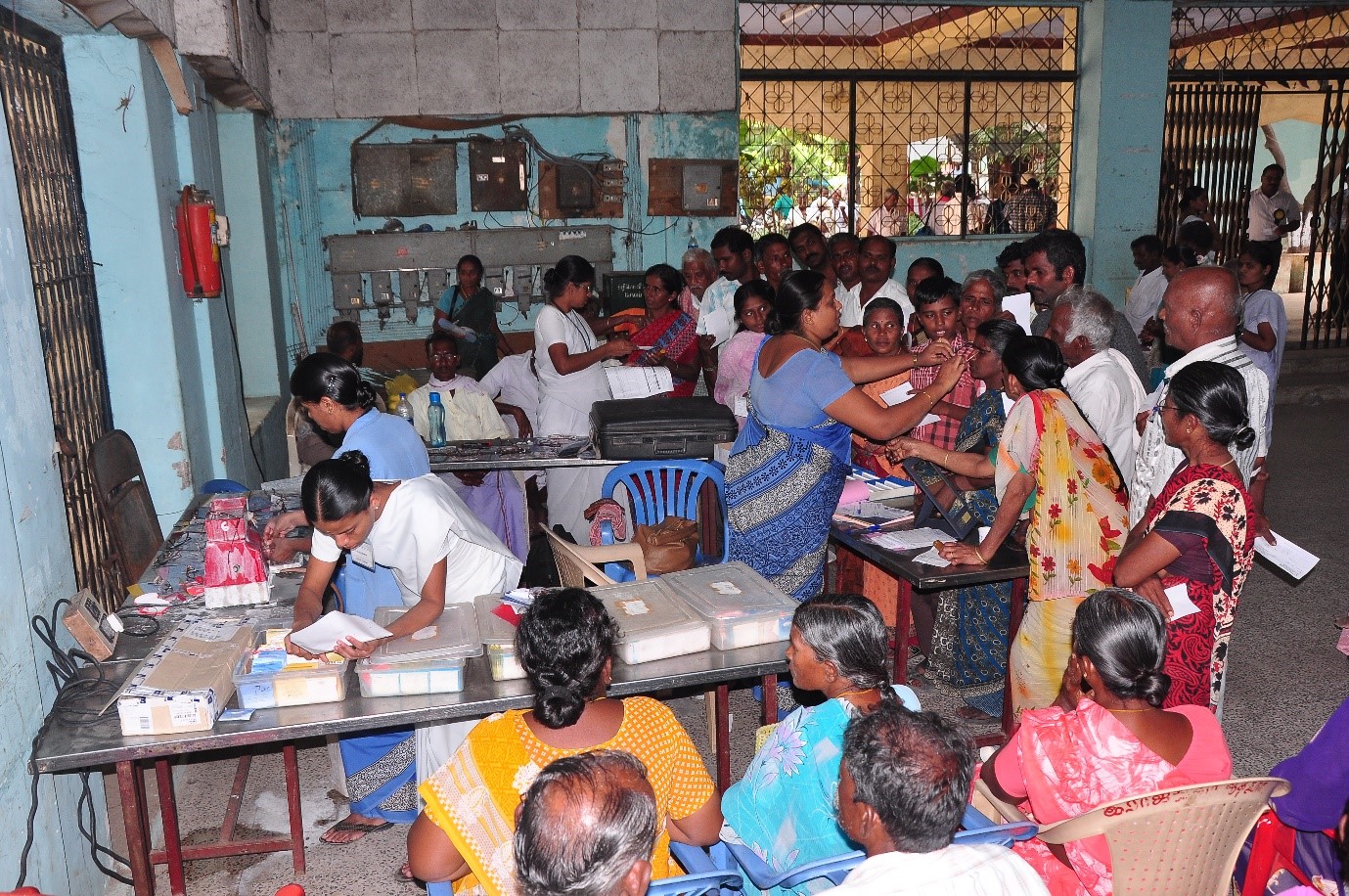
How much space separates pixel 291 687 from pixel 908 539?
2.29 metres

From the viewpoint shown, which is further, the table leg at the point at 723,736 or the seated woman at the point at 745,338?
the seated woman at the point at 745,338

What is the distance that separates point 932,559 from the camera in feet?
12.6

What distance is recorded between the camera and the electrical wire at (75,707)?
2744 millimetres

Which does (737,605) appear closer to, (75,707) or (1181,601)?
(1181,601)

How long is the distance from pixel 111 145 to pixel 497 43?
16.2 feet

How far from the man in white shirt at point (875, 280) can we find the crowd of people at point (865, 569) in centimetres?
2

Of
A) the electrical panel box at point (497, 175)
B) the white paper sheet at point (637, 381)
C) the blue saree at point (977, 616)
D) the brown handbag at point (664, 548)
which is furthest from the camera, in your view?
the electrical panel box at point (497, 175)

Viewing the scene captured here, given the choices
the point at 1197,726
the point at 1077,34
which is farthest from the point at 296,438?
the point at 1077,34

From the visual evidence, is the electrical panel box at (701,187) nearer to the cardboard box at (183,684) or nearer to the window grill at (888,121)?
the window grill at (888,121)

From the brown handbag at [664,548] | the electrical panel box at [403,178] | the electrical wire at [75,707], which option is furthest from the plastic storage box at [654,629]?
the electrical panel box at [403,178]

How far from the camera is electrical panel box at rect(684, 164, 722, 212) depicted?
9.37 m

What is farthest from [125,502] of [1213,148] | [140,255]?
[1213,148]

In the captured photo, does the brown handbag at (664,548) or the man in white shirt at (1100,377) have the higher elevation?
the man in white shirt at (1100,377)

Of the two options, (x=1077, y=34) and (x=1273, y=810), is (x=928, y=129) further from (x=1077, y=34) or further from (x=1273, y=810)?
(x=1273, y=810)
